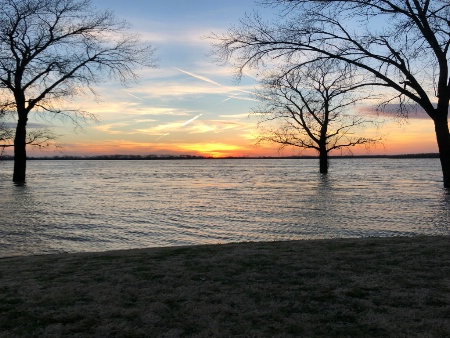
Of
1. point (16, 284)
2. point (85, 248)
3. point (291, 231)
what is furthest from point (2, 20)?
point (16, 284)

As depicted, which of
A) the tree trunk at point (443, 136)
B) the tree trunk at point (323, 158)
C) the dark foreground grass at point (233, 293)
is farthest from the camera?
the tree trunk at point (323, 158)

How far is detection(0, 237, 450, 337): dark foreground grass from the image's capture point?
3250 mm

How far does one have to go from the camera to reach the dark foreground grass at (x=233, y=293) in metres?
3.25

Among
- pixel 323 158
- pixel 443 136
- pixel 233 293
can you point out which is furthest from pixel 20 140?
pixel 323 158

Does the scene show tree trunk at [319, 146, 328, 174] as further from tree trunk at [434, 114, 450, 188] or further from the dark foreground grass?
the dark foreground grass

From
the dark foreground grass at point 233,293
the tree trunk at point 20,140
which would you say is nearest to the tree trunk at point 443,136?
the dark foreground grass at point 233,293

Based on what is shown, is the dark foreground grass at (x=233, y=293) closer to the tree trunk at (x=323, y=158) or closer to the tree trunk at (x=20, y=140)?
the tree trunk at (x=20, y=140)

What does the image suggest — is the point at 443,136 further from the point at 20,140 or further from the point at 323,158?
the point at 323,158

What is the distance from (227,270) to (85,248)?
429cm

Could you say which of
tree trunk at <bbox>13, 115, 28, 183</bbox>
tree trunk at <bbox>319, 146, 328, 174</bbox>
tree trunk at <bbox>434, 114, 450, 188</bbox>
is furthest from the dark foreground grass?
tree trunk at <bbox>319, 146, 328, 174</bbox>

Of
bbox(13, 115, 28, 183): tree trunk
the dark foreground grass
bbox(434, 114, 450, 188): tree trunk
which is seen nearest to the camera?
the dark foreground grass

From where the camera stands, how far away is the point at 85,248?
8.19 meters

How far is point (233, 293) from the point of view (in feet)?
13.4

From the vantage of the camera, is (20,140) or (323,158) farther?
(323,158)
